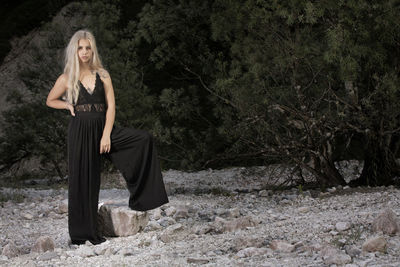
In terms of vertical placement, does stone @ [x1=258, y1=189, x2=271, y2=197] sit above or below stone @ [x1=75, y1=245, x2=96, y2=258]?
below

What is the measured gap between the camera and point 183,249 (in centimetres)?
430

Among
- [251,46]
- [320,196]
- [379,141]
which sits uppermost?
[251,46]

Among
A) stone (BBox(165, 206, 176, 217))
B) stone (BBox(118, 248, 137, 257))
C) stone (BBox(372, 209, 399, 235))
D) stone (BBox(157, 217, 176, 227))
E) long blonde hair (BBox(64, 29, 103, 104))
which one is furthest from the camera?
stone (BBox(165, 206, 176, 217))

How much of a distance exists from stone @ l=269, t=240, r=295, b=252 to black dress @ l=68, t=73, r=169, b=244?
1065 millimetres

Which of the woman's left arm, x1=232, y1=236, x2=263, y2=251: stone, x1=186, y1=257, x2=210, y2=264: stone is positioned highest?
the woman's left arm

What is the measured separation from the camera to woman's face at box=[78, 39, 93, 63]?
458 centimetres

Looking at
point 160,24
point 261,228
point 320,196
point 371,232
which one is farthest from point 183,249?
point 160,24

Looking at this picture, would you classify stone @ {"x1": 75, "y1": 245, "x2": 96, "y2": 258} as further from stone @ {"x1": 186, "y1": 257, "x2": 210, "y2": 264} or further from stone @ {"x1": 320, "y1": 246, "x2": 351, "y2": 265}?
stone @ {"x1": 320, "y1": 246, "x2": 351, "y2": 265}

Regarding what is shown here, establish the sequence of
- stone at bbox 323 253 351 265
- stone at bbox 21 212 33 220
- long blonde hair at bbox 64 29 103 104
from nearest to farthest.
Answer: stone at bbox 323 253 351 265 < long blonde hair at bbox 64 29 103 104 < stone at bbox 21 212 33 220

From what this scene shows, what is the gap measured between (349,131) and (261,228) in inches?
111

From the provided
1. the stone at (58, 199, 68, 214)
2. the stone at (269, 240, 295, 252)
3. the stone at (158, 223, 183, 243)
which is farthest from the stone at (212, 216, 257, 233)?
the stone at (58, 199, 68, 214)

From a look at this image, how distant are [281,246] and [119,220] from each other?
152cm

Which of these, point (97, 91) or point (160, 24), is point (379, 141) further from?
point (160, 24)

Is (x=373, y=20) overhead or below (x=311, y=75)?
overhead
